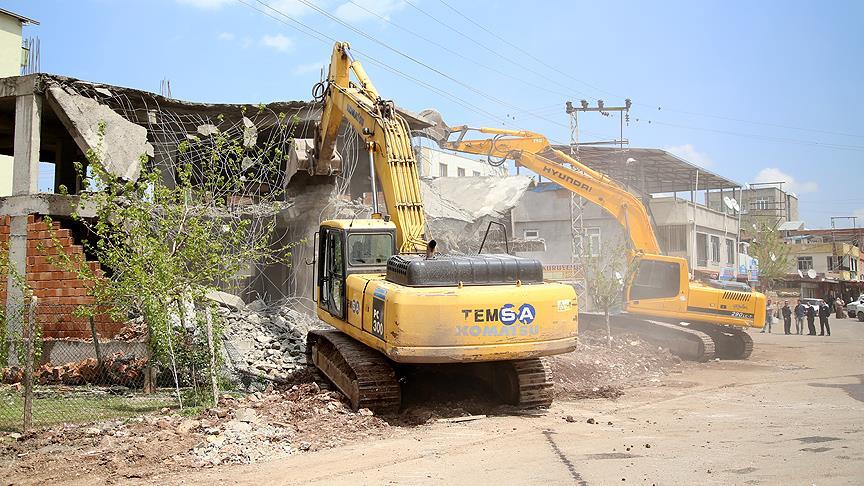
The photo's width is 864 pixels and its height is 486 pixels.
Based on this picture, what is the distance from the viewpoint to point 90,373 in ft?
43.5

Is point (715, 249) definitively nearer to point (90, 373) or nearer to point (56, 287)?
point (56, 287)

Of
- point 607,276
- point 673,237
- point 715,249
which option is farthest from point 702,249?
point 607,276

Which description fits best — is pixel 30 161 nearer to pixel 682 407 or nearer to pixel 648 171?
pixel 682 407

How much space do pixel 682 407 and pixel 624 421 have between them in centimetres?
171

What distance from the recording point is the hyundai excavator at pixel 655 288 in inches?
723

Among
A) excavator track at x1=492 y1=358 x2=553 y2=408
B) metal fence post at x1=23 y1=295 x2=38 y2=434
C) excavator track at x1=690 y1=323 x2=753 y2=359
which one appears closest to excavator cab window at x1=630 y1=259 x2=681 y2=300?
excavator track at x1=690 y1=323 x2=753 y2=359

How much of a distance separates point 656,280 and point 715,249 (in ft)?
99.5

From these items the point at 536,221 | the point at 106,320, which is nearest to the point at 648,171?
the point at 536,221

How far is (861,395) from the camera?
12.2m

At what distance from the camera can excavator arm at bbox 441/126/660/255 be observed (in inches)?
765

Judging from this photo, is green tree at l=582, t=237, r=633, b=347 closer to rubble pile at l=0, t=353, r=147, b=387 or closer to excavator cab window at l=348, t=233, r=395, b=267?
excavator cab window at l=348, t=233, r=395, b=267

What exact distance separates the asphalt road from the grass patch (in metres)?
3.47

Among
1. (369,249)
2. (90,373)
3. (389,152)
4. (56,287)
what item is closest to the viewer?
(369,249)

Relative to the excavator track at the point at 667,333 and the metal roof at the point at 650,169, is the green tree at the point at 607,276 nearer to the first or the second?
the excavator track at the point at 667,333
